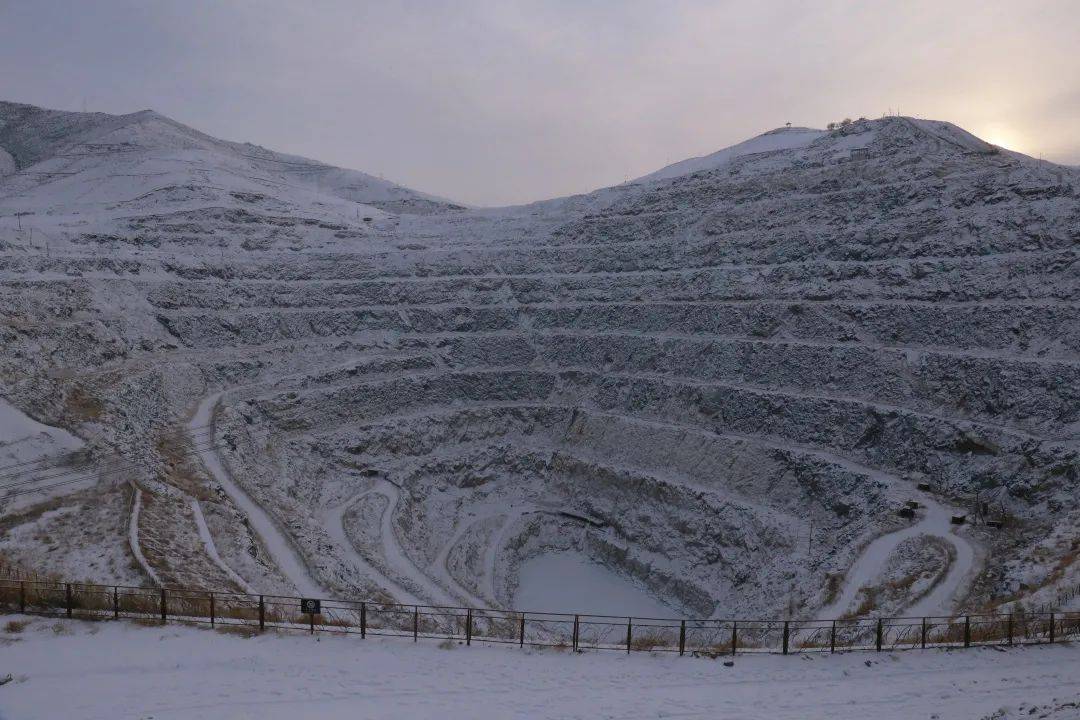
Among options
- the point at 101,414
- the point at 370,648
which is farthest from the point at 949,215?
the point at 101,414

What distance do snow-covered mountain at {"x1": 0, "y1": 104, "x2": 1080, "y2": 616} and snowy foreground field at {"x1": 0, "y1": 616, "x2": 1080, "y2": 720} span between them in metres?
5.90

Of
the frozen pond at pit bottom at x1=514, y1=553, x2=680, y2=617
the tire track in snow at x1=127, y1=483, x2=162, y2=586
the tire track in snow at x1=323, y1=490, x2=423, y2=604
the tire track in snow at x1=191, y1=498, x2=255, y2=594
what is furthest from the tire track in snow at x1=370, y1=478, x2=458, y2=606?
the tire track in snow at x1=127, y1=483, x2=162, y2=586

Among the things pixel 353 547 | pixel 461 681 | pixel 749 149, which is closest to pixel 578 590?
pixel 353 547

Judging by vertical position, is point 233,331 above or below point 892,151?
below

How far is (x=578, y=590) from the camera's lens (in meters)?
33.4

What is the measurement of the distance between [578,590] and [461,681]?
20538 mm

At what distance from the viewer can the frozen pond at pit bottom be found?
104 feet

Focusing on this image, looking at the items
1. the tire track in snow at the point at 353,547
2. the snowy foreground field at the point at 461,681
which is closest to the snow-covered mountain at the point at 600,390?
Result: the tire track in snow at the point at 353,547

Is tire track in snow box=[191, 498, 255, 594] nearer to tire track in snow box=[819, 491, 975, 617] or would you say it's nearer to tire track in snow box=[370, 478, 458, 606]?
tire track in snow box=[370, 478, 458, 606]

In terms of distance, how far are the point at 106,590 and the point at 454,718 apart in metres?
10.5

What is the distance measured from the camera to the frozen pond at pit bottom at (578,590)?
1251 inches

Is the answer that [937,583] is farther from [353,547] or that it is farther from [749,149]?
[749,149]

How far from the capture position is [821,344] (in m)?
36.1

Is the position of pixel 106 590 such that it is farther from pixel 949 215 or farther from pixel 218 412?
→ pixel 949 215
